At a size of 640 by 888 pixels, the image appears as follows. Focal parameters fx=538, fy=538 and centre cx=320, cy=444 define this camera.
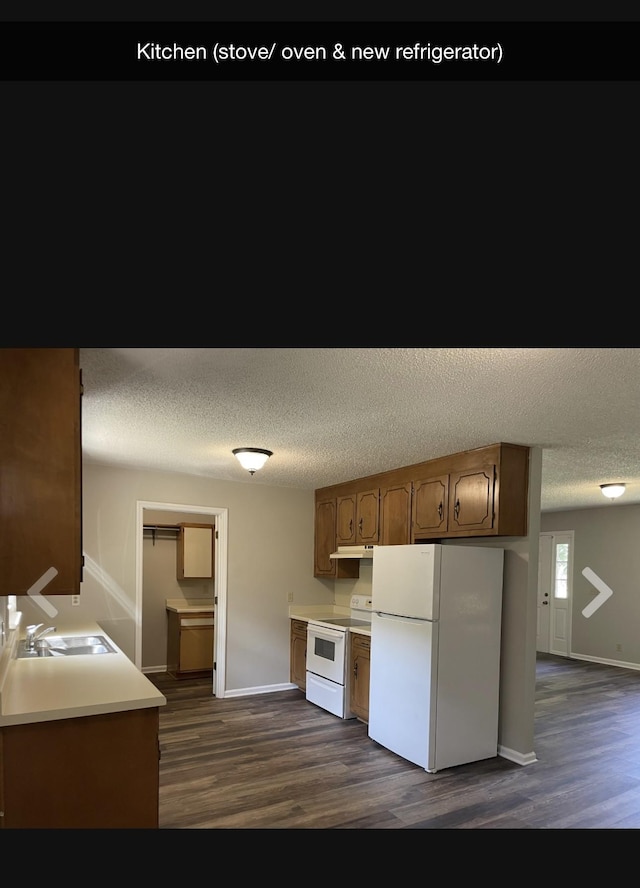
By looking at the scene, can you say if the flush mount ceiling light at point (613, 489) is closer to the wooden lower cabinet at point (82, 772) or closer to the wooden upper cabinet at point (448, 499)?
the wooden upper cabinet at point (448, 499)

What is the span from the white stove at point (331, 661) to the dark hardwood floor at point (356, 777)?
137mm

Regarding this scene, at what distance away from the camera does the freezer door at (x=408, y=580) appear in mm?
3650

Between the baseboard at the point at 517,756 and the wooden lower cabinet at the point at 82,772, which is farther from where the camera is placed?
the baseboard at the point at 517,756

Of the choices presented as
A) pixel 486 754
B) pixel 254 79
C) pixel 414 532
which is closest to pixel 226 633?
pixel 414 532

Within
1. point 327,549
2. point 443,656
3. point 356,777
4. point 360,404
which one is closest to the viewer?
point 360,404

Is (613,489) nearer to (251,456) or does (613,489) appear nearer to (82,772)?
(251,456)

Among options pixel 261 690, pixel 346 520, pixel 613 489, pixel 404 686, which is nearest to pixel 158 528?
pixel 261 690

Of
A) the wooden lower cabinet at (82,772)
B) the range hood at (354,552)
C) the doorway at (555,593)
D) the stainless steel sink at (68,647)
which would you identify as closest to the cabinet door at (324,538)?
the range hood at (354,552)

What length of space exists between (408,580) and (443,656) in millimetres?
552

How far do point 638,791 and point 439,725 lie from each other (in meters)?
1.29

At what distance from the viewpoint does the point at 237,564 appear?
560cm

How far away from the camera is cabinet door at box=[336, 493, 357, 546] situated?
5389 millimetres

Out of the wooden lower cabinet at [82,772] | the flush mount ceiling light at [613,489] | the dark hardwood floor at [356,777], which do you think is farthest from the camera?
the flush mount ceiling light at [613,489]

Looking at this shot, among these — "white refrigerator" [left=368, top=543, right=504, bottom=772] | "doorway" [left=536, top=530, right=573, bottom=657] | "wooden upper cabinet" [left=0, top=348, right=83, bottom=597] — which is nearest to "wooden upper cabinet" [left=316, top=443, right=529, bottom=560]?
"white refrigerator" [left=368, top=543, right=504, bottom=772]
